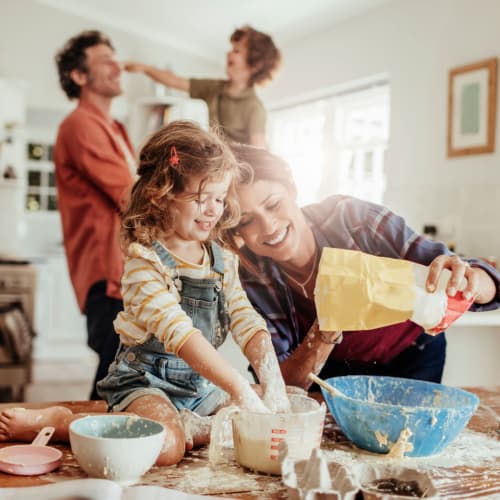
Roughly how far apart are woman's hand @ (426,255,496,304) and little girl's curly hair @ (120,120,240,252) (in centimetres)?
36

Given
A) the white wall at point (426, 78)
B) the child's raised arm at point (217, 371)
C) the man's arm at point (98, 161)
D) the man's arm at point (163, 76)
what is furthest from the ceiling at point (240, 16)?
the child's raised arm at point (217, 371)

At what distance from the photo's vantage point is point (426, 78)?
253cm

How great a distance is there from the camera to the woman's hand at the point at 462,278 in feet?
3.44

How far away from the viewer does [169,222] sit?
951 mm

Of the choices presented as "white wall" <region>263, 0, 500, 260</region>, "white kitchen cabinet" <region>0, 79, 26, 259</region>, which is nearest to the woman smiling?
"white wall" <region>263, 0, 500, 260</region>

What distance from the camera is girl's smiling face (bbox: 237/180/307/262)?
106 centimetres

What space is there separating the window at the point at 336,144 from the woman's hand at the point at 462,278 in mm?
252

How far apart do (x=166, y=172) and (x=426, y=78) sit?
1.84 metres

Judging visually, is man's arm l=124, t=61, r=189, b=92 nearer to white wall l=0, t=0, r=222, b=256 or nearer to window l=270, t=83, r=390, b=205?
window l=270, t=83, r=390, b=205

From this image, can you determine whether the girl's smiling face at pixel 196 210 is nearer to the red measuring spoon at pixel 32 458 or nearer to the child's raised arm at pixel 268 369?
the child's raised arm at pixel 268 369

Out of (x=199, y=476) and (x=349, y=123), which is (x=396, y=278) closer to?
(x=199, y=476)

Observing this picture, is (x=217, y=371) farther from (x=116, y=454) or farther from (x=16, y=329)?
(x=16, y=329)

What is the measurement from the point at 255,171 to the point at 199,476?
466 millimetres

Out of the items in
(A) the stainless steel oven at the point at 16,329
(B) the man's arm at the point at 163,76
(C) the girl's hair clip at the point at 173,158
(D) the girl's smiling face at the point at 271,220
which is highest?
(B) the man's arm at the point at 163,76
